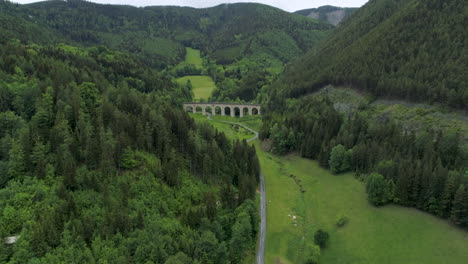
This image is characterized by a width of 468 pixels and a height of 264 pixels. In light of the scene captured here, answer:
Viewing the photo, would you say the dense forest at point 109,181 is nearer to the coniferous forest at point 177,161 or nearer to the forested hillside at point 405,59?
the coniferous forest at point 177,161

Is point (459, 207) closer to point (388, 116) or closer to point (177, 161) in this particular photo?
point (388, 116)

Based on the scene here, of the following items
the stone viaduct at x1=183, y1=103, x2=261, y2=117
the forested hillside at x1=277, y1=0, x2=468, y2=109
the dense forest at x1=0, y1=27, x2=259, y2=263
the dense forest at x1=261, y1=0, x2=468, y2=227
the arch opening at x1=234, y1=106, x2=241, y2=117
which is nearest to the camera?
the dense forest at x1=0, y1=27, x2=259, y2=263

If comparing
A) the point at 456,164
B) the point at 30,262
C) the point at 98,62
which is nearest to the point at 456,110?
the point at 456,164

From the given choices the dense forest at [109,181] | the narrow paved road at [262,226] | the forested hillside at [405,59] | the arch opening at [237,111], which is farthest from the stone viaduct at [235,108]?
the dense forest at [109,181]

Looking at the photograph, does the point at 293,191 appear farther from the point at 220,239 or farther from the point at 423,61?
the point at 423,61

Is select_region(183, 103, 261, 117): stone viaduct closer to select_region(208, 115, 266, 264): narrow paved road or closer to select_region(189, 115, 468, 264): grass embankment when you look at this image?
select_region(208, 115, 266, 264): narrow paved road

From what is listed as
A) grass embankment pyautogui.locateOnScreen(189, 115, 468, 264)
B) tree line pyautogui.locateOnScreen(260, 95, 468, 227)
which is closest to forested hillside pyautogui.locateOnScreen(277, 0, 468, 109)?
tree line pyautogui.locateOnScreen(260, 95, 468, 227)
